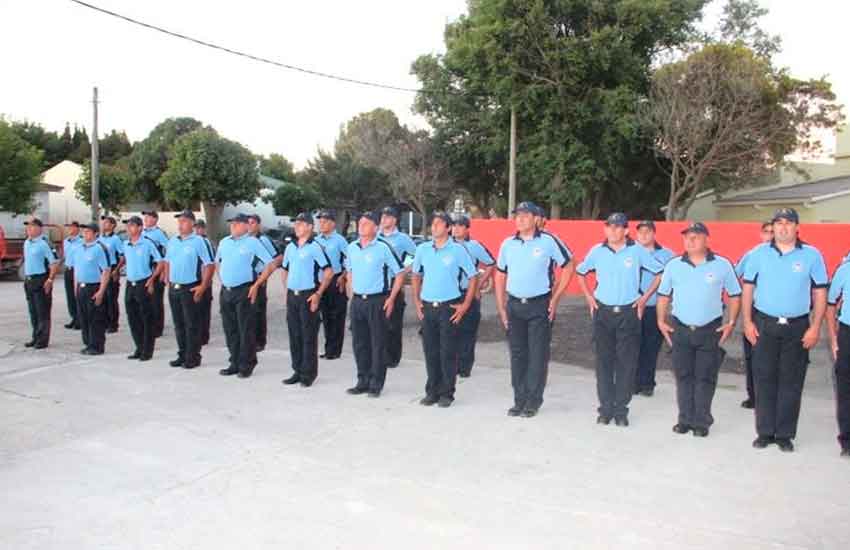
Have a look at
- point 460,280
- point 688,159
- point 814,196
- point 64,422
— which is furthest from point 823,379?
point 814,196

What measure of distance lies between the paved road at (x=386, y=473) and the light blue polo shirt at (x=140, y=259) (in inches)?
63.4

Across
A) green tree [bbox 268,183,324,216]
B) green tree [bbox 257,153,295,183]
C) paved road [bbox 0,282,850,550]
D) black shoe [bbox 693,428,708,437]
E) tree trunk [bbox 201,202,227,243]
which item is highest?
green tree [bbox 257,153,295,183]

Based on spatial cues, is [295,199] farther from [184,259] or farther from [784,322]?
[784,322]

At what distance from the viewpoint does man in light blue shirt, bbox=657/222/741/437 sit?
20.2 ft

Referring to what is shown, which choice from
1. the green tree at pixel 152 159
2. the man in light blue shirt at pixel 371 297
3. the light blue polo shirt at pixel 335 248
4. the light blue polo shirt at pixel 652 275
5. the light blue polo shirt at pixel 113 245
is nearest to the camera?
the light blue polo shirt at pixel 652 275

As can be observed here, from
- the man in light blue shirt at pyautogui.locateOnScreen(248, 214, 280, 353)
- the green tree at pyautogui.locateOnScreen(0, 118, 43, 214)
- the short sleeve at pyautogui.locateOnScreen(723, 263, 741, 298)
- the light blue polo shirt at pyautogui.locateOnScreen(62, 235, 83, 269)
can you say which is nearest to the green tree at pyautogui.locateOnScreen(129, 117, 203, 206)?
the green tree at pyautogui.locateOnScreen(0, 118, 43, 214)

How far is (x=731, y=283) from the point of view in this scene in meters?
6.22

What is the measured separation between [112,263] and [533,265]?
6094mm

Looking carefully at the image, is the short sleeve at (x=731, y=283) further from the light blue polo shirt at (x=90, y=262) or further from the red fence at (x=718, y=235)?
the light blue polo shirt at (x=90, y=262)

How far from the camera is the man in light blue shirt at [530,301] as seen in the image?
22.2ft

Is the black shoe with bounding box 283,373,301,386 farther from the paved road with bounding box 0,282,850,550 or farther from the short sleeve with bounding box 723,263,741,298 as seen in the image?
the short sleeve with bounding box 723,263,741,298

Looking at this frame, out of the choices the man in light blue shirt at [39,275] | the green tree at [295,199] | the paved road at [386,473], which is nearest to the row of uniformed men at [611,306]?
the paved road at [386,473]

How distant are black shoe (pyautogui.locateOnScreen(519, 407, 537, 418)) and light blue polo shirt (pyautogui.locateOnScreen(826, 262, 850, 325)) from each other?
8.43ft

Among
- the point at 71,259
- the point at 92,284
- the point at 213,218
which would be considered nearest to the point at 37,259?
the point at 92,284
